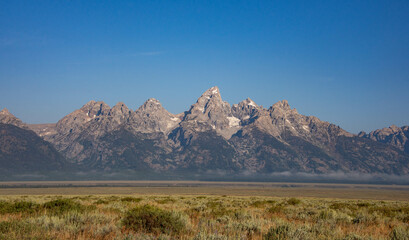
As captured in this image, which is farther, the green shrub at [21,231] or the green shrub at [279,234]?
the green shrub at [279,234]

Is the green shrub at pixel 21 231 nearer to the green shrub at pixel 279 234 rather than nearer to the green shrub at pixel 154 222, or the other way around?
the green shrub at pixel 154 222

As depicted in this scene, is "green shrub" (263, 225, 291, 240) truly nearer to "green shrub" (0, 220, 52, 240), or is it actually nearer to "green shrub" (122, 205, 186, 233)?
"green shrub" (122, 205, 186, 233)

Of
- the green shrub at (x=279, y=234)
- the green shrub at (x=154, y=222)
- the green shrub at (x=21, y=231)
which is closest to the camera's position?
the green shrub at (x=21, y=231)

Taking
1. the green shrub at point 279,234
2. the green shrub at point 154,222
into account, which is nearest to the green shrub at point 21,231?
the green shrub at point 154,222

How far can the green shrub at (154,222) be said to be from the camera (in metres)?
13.8

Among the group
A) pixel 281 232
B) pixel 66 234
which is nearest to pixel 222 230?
pixel 281 232

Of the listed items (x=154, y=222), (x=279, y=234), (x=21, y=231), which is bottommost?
(x=154, y=222)

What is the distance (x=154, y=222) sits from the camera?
1443 centimetres

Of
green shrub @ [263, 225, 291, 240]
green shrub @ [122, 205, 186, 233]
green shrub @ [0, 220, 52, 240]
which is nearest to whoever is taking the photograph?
green shrub @ [0, 220, 52, 240]

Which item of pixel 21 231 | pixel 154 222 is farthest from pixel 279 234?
pixel 21 231

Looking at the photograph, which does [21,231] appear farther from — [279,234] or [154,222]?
[279,234]

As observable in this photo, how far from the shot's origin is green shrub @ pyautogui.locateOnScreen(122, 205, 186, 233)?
13758 millimetres

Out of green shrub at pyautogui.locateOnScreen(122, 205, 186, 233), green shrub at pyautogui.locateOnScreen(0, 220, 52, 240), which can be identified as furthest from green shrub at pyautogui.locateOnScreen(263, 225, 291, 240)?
green shrub at pyautogui.locateOnScreen(0, 220, 52, 240)

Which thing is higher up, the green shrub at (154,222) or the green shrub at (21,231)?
the green shrub at (21,231)
